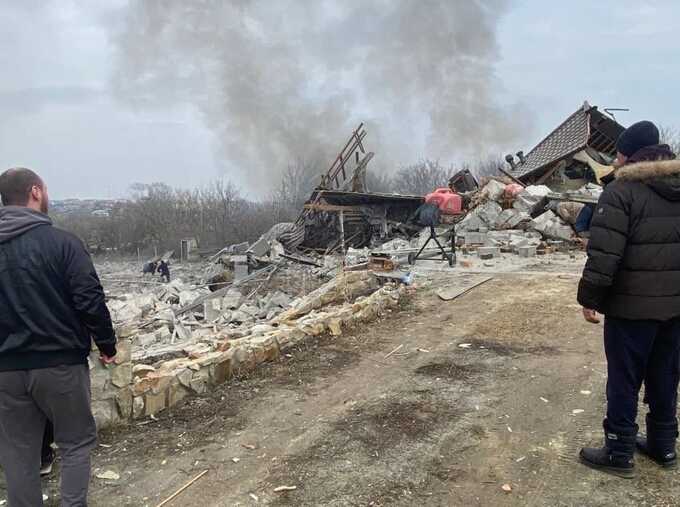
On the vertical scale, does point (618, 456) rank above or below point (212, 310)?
above

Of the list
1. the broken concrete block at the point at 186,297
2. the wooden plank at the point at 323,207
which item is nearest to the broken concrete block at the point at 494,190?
the wooden plank at the point at 323,207

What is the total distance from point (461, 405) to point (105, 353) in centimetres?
262

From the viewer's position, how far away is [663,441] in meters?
2.95

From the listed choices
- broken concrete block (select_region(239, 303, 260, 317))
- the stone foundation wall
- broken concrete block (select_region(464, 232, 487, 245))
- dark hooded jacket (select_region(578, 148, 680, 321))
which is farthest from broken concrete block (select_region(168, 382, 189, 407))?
broken concrete block (select_region(464, 232, 487, 245))

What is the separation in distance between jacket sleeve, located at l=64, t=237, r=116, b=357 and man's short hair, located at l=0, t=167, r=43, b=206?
1.03ft

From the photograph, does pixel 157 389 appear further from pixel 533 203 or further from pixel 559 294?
pixel 533 203

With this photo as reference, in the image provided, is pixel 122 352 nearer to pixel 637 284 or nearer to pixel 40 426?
pixel 40 426

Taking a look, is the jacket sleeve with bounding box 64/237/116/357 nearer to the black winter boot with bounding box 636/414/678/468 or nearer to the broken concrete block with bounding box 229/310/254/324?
the black winter boot with bounding box 636/414/678/468

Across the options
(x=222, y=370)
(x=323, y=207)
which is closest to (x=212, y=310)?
(x=323, y=207)

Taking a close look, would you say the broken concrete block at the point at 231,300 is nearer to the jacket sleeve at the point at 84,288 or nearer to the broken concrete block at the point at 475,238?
the broken concrete block at the point at 475,238

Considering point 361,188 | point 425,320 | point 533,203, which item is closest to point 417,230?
point 361,188

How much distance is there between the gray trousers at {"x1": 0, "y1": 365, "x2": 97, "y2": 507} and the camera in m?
2.40

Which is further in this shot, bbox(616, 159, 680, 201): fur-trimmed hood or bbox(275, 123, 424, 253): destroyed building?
bbox(275, 123, 424, 253): destroyed building

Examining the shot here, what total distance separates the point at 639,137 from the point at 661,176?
0.31 metres
